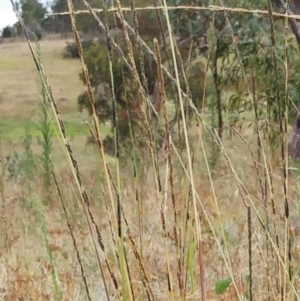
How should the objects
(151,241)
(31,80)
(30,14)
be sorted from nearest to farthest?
1. (151,241)
2. (30,14)
3. (31,80)

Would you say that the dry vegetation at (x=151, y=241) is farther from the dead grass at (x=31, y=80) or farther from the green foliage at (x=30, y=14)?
the dead grass at (x=31, y=80)

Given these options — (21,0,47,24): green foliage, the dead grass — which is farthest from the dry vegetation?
the dead grass

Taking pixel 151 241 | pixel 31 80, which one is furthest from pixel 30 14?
pixel 31 80

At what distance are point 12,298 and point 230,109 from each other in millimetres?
5927

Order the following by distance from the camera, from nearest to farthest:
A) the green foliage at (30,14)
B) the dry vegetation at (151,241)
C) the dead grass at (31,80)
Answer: the dry vegetation at (151,241), the green foliage at (30,14), the dead grass at (31,80)

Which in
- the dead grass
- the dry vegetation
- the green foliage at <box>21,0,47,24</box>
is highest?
the green foliage at <box>21,0,47,24</box>

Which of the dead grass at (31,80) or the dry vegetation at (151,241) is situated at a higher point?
the dry vegetation at (151,241)

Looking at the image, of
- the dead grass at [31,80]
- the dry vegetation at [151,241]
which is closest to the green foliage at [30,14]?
the dry vegetation at [151,241]

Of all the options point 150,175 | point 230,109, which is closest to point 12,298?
point 150,175

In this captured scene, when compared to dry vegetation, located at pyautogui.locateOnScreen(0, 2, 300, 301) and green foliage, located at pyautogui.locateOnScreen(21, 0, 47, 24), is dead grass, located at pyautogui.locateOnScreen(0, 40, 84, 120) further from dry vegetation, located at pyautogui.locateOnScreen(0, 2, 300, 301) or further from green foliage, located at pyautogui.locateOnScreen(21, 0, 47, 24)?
dry vegetation, located at pyautogui.locateOnScreen(0, 2, 300, 301)

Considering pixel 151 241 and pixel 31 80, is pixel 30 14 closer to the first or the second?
pixel 151 241

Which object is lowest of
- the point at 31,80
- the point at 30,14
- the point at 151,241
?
the point at 31,80

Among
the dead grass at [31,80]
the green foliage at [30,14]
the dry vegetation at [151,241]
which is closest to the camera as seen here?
the dry vegetation at [151,241]

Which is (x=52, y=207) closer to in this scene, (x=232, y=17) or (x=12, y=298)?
(x=12, y=298)
